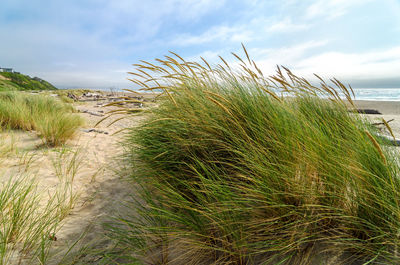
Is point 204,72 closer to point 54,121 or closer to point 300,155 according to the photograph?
point 300,155

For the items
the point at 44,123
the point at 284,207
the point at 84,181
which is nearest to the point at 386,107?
the point at 284,207

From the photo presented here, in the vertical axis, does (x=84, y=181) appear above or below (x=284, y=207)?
below

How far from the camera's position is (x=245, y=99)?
182cm

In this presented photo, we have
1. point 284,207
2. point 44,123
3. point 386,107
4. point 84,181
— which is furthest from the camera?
point 386,107

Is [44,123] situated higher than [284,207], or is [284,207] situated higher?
→ [44,123]

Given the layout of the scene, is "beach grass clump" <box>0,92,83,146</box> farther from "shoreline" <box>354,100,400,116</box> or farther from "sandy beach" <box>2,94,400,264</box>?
"shoreline" <box>354,100,400,116</box>

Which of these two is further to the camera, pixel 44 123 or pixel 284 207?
pixel 44 123

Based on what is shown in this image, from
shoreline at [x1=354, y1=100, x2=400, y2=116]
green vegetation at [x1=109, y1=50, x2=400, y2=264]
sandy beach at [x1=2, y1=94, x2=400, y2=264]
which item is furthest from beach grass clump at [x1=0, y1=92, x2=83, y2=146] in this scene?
shoreline at [x1=354, y1=100, x2=400, y2=116]

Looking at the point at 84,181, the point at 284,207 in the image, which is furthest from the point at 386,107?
the point at 84,181

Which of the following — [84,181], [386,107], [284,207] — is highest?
[386,107]

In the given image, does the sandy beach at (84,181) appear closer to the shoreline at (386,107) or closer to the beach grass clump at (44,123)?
the beach grass clump at (44,123)

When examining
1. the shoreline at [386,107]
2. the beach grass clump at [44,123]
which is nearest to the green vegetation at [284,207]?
the beach grass clump at [44,123]

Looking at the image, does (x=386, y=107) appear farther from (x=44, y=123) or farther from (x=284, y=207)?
(x=44, y=123)

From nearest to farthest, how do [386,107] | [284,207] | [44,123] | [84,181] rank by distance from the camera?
[284,207] < [84,181] < [44,123] < [386,107]
